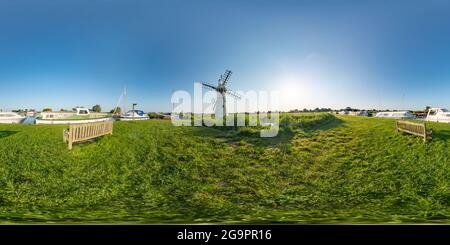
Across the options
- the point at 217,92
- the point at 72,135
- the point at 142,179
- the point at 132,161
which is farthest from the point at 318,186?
the point at 217,92

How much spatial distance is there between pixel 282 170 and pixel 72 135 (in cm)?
1146

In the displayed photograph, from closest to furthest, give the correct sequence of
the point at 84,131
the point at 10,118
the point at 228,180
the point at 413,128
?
the point at 228,180, the point at 84,131, the point at 413,128, the point at 10,118

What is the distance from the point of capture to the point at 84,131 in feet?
Result: 67.6

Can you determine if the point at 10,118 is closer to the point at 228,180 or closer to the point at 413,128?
the point at 228,180

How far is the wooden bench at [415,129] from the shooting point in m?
20.4

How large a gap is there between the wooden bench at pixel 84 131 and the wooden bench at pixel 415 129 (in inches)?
770

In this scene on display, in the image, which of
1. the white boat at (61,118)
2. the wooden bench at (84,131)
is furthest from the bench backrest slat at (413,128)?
the white boat at (61,118)

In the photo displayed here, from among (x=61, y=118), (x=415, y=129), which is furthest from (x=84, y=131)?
(x=61, y=118)

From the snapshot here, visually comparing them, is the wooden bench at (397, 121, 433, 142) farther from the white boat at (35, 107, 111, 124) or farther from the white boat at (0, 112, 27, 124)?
the white boat at (0, 112, 27, 124)

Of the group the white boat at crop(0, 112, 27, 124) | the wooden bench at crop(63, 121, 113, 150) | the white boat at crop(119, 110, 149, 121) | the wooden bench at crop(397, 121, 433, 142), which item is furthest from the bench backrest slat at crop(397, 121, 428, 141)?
the white boat at crop(0, 112, 27, 124)

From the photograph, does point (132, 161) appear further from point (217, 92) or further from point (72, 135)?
point (217, 92)

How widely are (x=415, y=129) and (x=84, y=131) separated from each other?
65.5 ft

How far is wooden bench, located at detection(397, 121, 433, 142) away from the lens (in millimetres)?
20355

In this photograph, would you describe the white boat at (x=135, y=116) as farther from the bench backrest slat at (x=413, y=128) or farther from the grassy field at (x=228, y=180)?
the bench backrest slat at (x=413, y=128)
